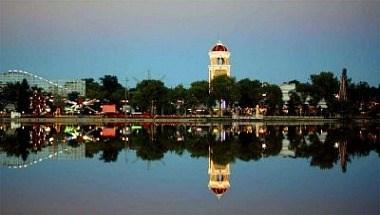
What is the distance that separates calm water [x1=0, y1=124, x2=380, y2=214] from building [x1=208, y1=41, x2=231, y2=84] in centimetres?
8259

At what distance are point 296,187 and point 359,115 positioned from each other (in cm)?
7171

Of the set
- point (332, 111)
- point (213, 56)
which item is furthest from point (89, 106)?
point (332, 111)

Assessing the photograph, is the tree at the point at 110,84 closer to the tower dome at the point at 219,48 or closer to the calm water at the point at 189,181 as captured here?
the tower dome at the point at 219,48

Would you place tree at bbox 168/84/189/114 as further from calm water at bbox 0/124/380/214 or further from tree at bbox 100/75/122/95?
calm water at bbox 0/124/380/214

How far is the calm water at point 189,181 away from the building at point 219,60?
271 ft

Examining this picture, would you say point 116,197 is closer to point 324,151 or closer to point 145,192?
point 145,192

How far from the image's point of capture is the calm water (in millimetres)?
12041

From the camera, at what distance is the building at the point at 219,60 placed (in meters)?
108

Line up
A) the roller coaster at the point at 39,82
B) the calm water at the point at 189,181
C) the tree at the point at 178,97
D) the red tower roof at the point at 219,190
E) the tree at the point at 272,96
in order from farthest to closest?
1. the roller coaster at the point at 39,82
2. the tree at the point at 272,96
3. the tree at the point at 178,97
4. the red tower roof at the point at 219,190
5. the calm water at the point at 189,181

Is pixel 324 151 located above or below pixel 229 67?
below

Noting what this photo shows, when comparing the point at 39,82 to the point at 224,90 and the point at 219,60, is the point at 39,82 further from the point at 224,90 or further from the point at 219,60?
the point at 224,90

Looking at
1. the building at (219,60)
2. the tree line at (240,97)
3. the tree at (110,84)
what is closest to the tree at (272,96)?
the tree line at (240,97)

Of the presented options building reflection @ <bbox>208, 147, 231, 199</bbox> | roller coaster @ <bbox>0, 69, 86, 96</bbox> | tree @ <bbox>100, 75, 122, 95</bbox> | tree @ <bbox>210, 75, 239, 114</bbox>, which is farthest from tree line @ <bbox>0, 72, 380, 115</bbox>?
building reflection @ <bbox>208, 147, 231, 199</bbox>

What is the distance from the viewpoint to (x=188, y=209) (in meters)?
11.8
